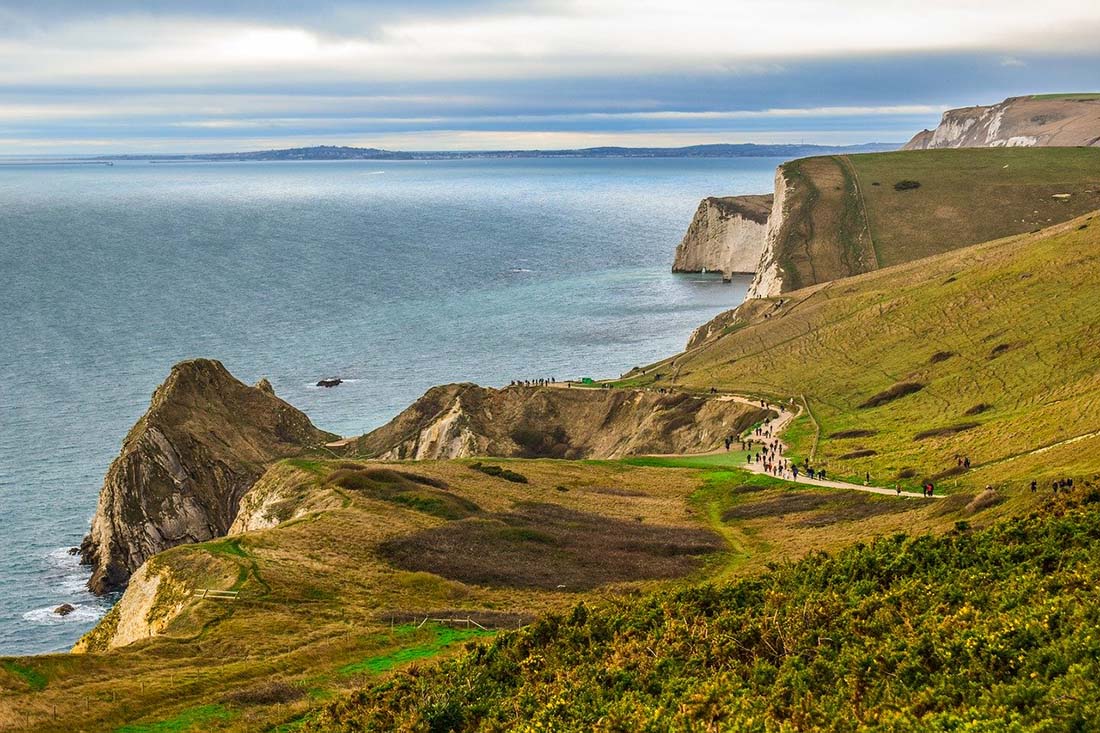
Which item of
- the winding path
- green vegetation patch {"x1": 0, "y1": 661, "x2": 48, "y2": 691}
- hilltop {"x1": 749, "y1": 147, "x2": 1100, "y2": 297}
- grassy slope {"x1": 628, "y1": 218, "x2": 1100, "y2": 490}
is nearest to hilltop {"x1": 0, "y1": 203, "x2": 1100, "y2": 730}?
green vegetation patch {"x1": 0, "y1": 661, "x2": 48, "y2": 691}

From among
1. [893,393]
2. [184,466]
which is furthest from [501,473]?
[893,393]

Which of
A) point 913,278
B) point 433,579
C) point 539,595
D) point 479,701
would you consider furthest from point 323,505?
point 913,278

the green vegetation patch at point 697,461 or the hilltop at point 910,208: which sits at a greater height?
the hilltop at point 910,208

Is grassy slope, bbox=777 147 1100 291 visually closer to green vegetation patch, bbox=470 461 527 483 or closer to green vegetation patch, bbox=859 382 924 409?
green vegetation patch, bbox=859 382 924 409

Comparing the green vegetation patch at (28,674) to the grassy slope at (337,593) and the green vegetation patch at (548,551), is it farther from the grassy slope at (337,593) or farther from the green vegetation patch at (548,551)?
the green vegetation patch at (548,551)

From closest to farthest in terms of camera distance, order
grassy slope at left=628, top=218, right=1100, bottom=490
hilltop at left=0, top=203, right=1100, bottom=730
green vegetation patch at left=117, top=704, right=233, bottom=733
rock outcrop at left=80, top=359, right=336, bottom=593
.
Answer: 1. green vegetation patch at left=117, top=704, right=233, bottom=733
2. hilltop at left=0, top=203, right=1100, bottom=730
3. grassy slope at left=628, top=218, right=1100, bottom=490
4. rock outcrop at left=80, top=359, right=336, bottom=593

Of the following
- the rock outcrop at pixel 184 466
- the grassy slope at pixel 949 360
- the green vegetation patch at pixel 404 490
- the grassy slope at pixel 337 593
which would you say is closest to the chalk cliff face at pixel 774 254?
the grassy slope at pixel 949 360

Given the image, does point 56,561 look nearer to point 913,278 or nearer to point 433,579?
point 433,579
